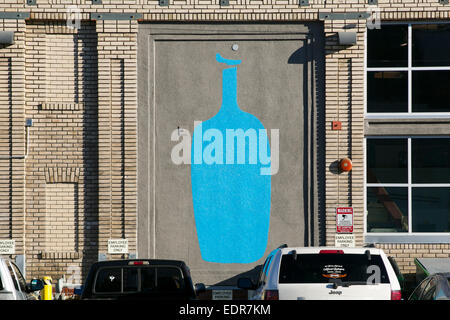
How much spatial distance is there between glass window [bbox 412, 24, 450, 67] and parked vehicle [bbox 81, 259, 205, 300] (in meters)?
9.47

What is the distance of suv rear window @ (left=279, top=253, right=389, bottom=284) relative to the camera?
31.3ft

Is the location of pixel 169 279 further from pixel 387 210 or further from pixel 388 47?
pixel 388 47

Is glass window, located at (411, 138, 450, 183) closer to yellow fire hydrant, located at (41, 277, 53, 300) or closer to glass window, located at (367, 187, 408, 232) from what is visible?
glass window, located at (367, 187, 408, 232)

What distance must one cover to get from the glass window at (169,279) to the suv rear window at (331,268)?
138cm

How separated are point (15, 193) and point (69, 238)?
5.07 ft

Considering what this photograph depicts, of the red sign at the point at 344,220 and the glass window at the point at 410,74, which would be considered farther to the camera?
the glass window at the point at 410,74

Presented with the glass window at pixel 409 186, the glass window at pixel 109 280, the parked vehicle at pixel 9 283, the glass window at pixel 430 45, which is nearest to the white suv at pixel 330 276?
the glass window at pixel 109 280

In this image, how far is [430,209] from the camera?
56.1ft

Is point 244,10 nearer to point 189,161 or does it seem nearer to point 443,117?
point 189,161

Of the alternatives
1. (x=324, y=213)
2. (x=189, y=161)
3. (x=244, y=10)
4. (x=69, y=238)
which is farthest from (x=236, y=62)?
(x=69, y=238)

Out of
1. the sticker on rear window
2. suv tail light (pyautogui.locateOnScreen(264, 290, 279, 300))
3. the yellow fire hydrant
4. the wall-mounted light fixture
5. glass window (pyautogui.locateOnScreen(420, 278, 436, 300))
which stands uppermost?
the wall-mounted light fixture

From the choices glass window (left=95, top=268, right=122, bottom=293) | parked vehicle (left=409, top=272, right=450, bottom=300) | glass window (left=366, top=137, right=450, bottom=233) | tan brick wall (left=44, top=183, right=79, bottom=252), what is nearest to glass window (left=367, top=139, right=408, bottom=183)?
glass window (left=366, top=137, right=450, bottom=233)

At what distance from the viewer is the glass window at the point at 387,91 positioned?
1723 cm

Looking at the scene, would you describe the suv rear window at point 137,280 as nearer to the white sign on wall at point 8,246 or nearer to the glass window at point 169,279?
the glass window at point 169,279
